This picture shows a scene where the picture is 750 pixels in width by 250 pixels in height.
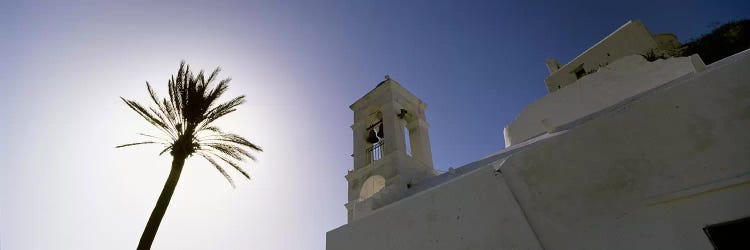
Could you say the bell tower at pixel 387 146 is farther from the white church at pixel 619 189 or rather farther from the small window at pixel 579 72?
the small window at pixel 579 72

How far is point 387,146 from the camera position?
915 centimetres

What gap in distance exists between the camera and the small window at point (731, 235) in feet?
10.9

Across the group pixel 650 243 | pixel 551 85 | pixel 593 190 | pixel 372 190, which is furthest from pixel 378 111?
pixel 551 85

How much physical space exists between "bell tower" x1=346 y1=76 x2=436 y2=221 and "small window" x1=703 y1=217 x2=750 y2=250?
508cm

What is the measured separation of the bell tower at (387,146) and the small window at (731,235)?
5085 mm

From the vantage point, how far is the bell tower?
8.58m

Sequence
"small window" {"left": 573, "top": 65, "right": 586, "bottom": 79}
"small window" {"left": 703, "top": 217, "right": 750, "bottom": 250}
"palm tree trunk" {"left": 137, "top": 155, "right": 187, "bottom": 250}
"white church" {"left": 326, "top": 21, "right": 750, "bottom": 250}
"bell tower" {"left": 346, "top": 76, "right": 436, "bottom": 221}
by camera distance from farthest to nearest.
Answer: "small window" {"left": 573, "top": 65, "right": 586, "bottom": 79}
"bell tower" {"left": 346, "top": 76, "right": 436, "bottom": 221}
"palm tree trunk" {"left": 137, "top": 155, "right": 187, "bottom": 250}
"white church" {"left": 326, "top": 21, "right": 750, "bottom": 250}
"small window" {"left": 703, "top": 217, "right": 750, "bottom": 250}

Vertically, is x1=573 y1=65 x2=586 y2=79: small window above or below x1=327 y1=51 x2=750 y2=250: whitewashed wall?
above

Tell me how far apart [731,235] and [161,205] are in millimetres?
8025

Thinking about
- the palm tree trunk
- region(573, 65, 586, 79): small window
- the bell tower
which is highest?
region(573, 65, 586, 79): small window

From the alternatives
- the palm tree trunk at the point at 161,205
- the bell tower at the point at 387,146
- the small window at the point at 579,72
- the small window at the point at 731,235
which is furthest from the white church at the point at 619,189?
the small window at the point at 579,72

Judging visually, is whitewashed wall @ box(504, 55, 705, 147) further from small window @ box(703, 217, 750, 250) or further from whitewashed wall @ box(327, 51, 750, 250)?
small window @ box(703, 217, 750, 250)

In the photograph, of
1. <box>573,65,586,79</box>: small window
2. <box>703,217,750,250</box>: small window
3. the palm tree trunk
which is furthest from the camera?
<box>573,65,586,79</box>: small window

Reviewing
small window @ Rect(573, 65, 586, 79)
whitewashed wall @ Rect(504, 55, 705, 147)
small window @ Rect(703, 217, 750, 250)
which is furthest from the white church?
small window @ Rect(573, 65, 586, 79)
